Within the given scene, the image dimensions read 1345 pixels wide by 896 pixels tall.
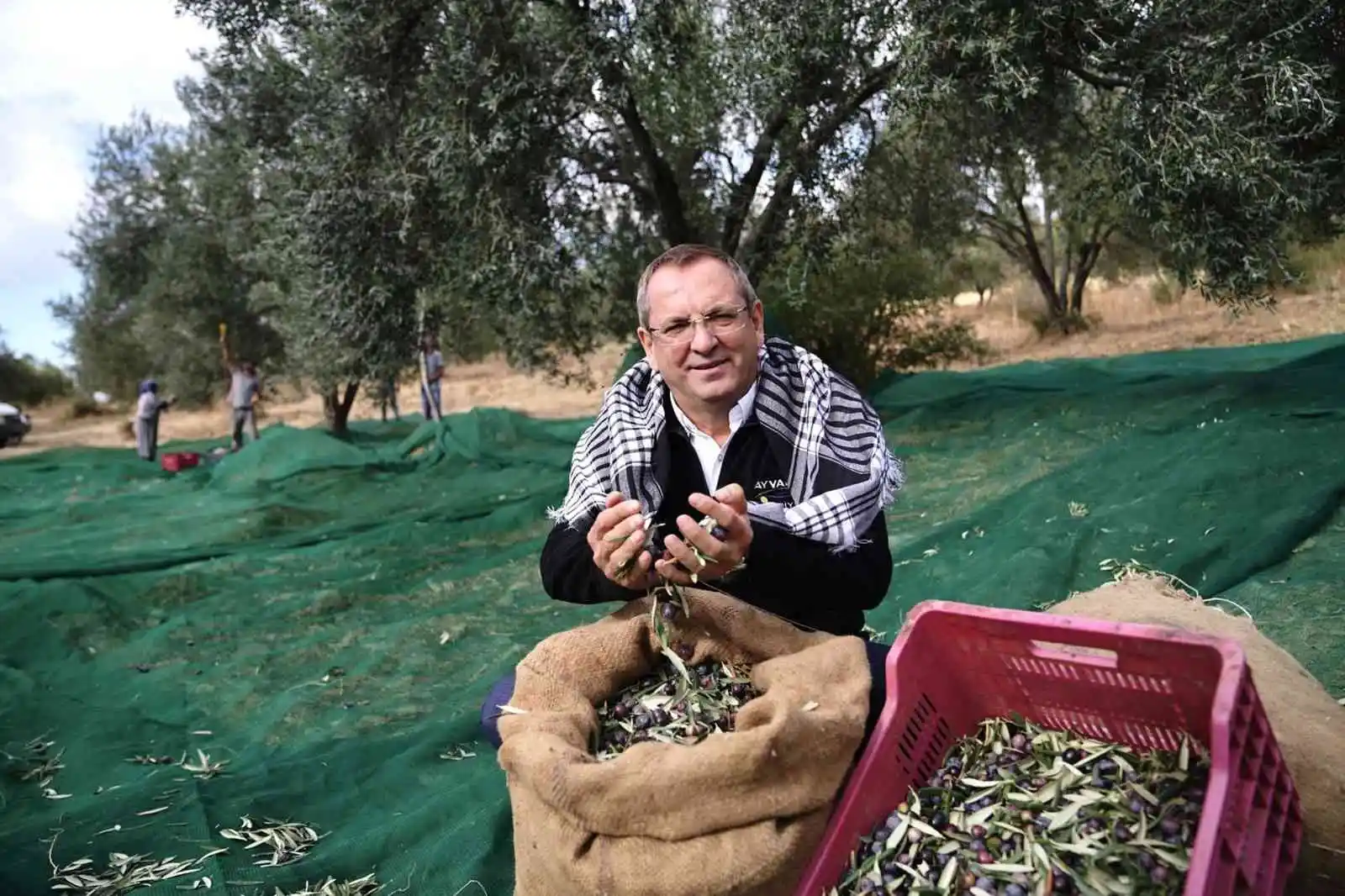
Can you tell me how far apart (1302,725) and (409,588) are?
5.60 m

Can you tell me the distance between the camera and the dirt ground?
17141 millimetres

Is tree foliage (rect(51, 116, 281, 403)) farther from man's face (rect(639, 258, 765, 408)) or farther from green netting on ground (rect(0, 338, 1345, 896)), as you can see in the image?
man's face (rect(639, 258, 765, 408))

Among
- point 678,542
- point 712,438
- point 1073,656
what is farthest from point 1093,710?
point 712,438

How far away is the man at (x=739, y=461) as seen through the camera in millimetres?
2293

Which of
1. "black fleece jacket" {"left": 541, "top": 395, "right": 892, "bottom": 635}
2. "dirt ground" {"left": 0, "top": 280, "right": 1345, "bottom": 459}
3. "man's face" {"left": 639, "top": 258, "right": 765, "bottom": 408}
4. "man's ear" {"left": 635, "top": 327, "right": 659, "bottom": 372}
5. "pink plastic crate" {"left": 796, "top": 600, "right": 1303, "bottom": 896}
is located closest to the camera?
"pink plastic crate" {"left": 796, "top": 600, "right": 1303, "bottom": 896}

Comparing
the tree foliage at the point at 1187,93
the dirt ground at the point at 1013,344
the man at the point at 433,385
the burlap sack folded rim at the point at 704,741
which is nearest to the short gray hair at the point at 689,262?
the burlap sack folded rim at the point at 704,741

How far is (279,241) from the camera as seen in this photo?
921 centimetres

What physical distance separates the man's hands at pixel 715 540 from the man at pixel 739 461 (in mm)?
66

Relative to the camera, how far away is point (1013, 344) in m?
22.2

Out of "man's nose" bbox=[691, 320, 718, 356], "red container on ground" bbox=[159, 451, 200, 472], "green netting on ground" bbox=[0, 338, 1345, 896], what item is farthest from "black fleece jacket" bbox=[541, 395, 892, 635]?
"red container on ground" bbox=[159, 451, 200, 472]

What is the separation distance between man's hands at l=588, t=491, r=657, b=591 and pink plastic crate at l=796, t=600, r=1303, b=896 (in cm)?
56

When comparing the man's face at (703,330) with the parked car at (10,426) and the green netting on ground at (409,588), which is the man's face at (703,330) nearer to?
the green netting on ground at (409,588)

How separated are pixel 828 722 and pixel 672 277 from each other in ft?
3.79

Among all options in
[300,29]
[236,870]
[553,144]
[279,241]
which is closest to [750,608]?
[236,870]
